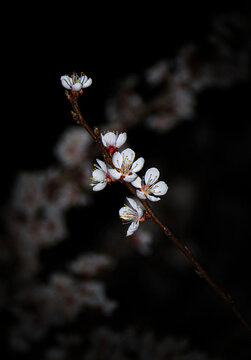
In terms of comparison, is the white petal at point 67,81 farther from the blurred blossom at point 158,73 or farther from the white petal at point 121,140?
the blurred blossom at point 158,73

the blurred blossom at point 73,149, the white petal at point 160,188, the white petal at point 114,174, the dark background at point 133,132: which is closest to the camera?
the white petal at point 114,174

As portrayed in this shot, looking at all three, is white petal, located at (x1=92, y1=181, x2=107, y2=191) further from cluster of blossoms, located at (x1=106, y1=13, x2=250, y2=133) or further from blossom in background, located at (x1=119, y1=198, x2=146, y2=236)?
cluster of blossoms, located at (x1=106, y1=13, x2=250, y2=133)

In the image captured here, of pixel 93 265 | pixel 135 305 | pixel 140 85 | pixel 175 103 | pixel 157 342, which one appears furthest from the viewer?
pixel 135 305

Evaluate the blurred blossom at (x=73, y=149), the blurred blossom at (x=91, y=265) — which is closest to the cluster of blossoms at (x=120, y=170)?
the blurred blossom at (x=91, y=265)

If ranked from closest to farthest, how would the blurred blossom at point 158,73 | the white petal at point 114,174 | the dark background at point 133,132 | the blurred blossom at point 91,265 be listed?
the white petal at point 114,174, the blurred blossom at point 91,265, the blurred blossom at point 158,73, the dark background at point 133,132

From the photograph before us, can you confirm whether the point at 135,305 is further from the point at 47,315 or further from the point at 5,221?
the point at 5,221

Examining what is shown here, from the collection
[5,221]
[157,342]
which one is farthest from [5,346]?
[157,342]
